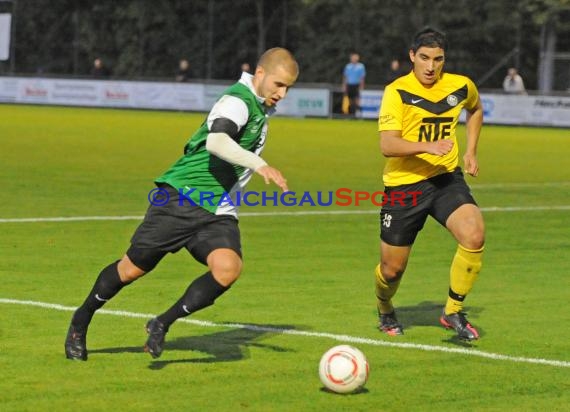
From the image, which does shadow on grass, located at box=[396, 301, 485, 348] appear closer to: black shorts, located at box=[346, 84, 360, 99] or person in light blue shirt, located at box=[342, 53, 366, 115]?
person in light blue shirt, located at box=[342, 53, 366, 115]

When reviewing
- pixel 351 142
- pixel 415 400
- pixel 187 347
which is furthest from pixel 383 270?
pixel 351 142

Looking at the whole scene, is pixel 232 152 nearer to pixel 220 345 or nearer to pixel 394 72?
pixel 220 345

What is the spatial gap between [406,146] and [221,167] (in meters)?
1.55

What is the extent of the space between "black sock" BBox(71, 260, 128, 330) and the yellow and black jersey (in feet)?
7.78

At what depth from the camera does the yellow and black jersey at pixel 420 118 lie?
10000mm

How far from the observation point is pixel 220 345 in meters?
9.34

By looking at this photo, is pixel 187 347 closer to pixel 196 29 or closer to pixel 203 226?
pixel 203 226

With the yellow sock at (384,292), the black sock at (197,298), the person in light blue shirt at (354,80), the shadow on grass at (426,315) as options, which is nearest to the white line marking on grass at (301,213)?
the shadow on grass at (426,315)

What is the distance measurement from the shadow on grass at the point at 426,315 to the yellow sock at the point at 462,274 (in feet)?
0.82

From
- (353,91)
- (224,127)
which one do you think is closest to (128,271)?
(224,127)

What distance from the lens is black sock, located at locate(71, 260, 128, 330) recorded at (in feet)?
28.6

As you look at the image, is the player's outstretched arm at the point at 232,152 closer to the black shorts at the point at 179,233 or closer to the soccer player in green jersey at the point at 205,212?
the soccer player in green jersey at the point at 205,212

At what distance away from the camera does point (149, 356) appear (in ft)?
29.1

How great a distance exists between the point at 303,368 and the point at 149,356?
1.01 m
